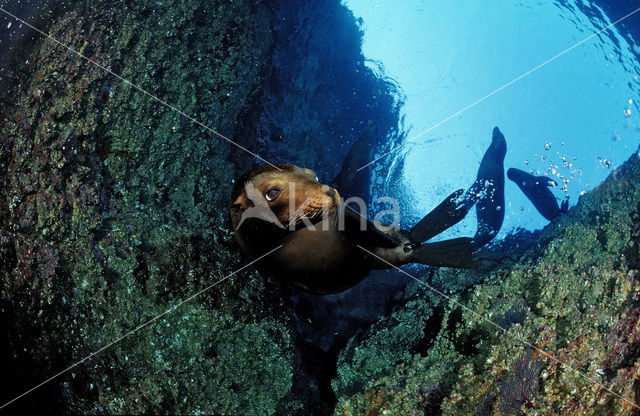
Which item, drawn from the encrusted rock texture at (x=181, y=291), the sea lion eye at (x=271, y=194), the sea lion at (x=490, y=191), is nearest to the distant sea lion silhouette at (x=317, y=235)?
the sea lion eye at (x=271, y=194)

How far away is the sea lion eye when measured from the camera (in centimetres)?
191

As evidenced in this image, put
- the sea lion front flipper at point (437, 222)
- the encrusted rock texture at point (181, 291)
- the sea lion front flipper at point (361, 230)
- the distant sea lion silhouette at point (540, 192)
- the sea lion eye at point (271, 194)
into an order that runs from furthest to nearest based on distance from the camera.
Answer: the distant sea lion silhouette at point (540, 192), the sea lion front flipper at point (437, 222), the sea lion front flipper at point (361, 230), the encrusted rock texture at point (181, 291), the sea lion eye at point (271, 194)

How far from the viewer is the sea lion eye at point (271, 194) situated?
1908mm

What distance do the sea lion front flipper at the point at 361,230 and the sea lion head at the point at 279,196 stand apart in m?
0.57

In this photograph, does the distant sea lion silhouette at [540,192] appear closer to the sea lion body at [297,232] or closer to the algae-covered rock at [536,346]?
the algae-covered rock at [536,346]

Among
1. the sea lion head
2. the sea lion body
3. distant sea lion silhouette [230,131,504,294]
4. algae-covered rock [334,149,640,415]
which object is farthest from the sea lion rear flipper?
the sea lion head

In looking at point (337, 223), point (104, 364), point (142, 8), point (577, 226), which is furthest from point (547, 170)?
point (104, 364)

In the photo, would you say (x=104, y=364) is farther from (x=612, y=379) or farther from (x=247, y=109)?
(x=612, y=379)

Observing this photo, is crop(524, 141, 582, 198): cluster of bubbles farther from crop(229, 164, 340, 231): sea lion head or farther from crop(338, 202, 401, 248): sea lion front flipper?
crop(229, 164, 340, 231): sea lion head

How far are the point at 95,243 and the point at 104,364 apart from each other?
793 mm

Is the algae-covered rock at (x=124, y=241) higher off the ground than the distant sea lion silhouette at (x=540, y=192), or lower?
lower

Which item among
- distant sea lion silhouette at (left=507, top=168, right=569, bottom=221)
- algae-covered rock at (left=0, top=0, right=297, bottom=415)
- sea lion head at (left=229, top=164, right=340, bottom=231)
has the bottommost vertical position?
algae-covered rock at (left=0, top=0, right=297, bottom=415)

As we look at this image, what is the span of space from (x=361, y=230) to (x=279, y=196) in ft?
3.06

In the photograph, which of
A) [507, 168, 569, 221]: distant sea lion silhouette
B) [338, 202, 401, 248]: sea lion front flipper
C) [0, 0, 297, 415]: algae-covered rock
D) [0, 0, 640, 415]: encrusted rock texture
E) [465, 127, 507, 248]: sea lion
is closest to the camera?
[0, 0, 640, 415]: encrusted rock texture
